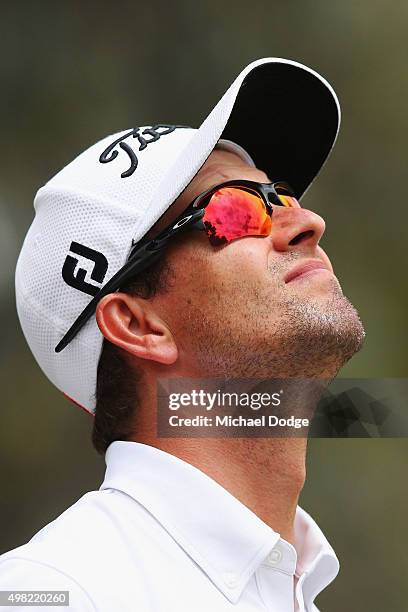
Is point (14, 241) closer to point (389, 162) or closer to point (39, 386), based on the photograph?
point (39, 386)

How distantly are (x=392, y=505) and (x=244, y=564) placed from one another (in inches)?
126

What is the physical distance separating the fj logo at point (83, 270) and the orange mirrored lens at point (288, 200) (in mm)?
323

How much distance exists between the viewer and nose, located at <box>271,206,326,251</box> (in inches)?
61.5

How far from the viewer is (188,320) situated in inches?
59.7

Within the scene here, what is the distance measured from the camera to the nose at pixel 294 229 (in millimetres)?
1562

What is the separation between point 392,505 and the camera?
4.40 m

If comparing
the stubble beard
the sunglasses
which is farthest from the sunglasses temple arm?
the stubble beard

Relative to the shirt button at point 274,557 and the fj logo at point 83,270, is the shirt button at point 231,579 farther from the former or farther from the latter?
the fj logo at point 83,270

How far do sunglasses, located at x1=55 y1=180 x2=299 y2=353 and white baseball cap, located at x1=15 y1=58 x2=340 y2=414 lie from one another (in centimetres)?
1

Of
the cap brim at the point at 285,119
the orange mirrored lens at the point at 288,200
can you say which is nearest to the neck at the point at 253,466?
the orange mirrored lens at the point at 288,200

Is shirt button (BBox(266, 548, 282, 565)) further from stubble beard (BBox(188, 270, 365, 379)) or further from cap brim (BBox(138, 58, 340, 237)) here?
cap brim (BBox(138, 58, 340, 237))

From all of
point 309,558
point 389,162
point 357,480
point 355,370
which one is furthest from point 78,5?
point 309,558

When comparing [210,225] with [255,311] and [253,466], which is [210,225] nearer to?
[255,311]

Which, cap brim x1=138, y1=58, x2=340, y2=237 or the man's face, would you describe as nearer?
the man's face
